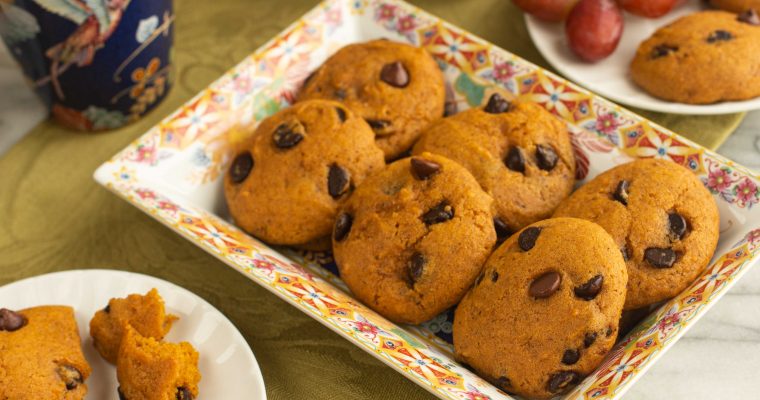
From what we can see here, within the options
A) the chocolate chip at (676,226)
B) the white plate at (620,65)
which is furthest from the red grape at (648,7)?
the chocolate chip at (676,226)

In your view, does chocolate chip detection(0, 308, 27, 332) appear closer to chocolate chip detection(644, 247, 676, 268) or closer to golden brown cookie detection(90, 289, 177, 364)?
golden brown cookie detection(90, 289, 177, 364)

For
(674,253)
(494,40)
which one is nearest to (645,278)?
(674,253)

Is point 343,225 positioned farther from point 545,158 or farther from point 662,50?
point 662,50

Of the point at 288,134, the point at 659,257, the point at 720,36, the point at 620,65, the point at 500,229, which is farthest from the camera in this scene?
the point at 620,65

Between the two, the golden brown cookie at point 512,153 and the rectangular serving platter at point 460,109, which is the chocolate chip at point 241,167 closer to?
the rectangular serving platter at point 460,109

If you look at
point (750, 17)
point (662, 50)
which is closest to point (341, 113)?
point (662, 50)

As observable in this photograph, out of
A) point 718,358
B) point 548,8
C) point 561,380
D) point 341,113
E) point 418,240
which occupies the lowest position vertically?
point 718,358
